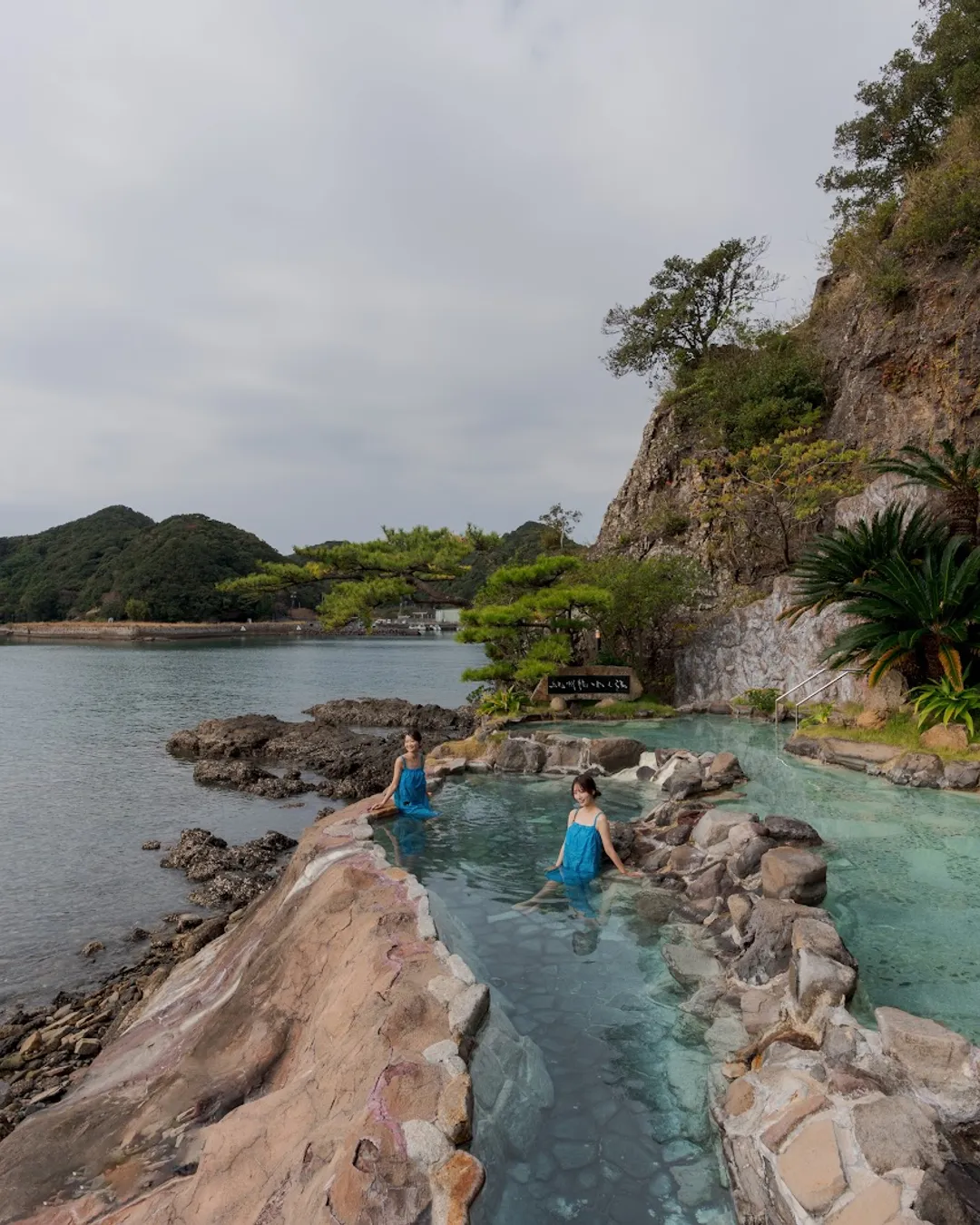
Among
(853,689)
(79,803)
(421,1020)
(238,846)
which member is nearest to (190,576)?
(79,803)

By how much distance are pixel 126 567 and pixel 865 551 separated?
88.5 meters

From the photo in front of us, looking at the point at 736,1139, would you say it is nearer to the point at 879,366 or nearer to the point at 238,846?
the point at 238,846

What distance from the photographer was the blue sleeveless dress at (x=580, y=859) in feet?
23.0

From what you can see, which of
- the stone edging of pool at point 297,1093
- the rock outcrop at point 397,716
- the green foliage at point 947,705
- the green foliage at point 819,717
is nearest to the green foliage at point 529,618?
the green foliage at point 819,717

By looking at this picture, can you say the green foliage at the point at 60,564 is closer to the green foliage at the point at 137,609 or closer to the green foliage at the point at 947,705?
the green foliage at the point at 137,609

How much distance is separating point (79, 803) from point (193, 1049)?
14.6 meters

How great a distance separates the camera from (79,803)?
17969 mm

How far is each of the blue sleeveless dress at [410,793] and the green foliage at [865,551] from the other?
8.02 m

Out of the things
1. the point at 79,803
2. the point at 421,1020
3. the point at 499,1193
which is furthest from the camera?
the point at 79,803

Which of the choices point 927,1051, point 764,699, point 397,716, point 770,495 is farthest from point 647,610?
point 927,1051

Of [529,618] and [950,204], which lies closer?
[529,618]

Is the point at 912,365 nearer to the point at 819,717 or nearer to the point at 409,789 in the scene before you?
the point at 819,717

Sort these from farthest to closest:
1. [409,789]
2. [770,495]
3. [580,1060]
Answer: [770,495] → [409,789] → [580,1060]

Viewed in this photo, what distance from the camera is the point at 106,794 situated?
62.2 feet
